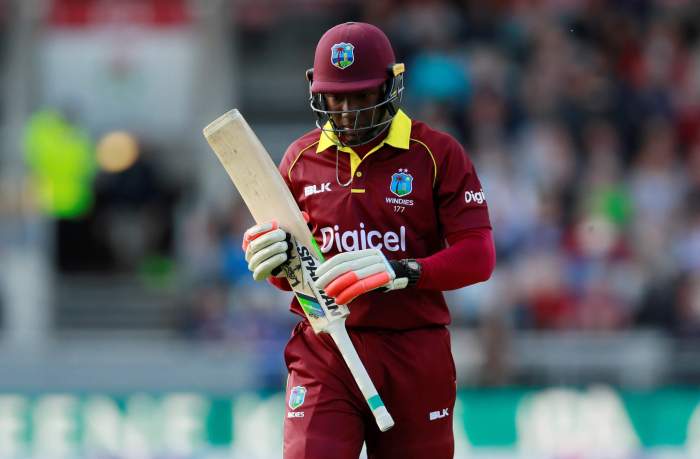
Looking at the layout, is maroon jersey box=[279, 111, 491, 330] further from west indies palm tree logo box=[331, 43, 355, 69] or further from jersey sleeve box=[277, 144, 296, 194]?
west indies palm tree logo box=[331, 43, 355, 69]


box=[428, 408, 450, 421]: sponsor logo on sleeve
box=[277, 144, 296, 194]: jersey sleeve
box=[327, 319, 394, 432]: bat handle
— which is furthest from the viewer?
box=[277, 144, 296, 194]: jersey sleeve

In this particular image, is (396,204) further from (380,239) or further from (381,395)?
(381,395)

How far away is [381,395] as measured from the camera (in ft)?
14.7

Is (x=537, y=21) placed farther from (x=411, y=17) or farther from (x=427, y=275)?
(x=427, y=275)

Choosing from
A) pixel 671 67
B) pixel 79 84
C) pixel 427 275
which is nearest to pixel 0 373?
pixel 79 84

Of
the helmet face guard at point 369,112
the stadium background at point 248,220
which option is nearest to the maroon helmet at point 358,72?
the helmet face guard at point 369,112

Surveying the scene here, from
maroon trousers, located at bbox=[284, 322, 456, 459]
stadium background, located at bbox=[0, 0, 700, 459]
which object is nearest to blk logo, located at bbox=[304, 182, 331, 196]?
maroon trousers, located at bbox=[284, 322, 456, 459]

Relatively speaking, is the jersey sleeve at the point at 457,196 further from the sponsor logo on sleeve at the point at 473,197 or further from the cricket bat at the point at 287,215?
the cricket bat at the point at 287,215

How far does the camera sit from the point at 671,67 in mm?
12688

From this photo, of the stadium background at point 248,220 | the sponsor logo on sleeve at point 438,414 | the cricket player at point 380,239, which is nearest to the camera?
the cricket player at point 380,239

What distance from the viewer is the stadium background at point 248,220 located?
9.51 meters

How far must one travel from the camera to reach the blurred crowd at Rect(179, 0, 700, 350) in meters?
10.8

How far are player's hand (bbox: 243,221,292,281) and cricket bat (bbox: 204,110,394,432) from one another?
0.05 metres

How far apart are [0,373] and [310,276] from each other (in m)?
7.17
